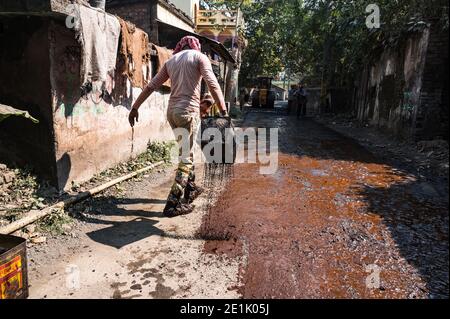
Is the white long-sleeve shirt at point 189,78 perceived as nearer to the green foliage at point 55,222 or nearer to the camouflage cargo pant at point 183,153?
the camouflage cargo pant at point 183,153

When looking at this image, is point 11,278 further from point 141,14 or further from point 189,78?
point 141,14

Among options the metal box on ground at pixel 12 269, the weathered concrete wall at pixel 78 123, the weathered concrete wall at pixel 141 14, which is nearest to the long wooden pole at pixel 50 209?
the weathered concrete wall at pixel 78 123

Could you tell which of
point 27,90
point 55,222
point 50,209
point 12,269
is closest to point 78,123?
point 27,90

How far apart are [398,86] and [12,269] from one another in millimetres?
11700

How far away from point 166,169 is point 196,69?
2659 millimetres

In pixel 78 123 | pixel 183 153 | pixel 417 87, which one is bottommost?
pixel 183 153

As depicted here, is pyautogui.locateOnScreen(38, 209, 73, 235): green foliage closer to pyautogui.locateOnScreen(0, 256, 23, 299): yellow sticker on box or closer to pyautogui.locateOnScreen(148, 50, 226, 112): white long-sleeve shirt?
pyautogui.locateOnScreen(0, 256, 23, 299): yellow sticker on box

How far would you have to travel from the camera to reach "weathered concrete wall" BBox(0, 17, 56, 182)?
4082 millimetres

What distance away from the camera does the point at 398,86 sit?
1117cm

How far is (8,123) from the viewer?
14.5 feet

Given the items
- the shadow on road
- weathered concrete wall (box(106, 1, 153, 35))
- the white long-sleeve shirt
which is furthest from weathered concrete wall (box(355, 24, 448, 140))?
weathered concrete wall (box(106, 1, 153, 35))

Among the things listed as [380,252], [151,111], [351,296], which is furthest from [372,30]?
[351,296]

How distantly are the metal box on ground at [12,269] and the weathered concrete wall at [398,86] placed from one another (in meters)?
9.66
